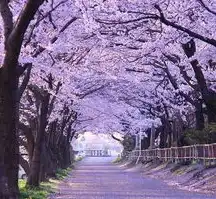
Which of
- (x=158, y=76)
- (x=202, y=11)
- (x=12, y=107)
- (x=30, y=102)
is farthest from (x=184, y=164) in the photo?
(x=12, y=107)

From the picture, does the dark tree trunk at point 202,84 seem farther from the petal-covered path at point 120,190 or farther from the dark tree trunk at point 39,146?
the dark tree trunk at point 39,146

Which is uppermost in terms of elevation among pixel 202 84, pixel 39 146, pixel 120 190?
pixel 202 84

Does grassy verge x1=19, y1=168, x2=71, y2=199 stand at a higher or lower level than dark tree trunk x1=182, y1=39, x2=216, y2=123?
lower

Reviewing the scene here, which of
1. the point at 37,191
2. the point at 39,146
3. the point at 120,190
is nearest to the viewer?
the point at 37,191

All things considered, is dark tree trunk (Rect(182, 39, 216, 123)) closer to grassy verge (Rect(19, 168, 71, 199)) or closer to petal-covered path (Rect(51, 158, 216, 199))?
petal-covered path (Rect(51, 158, 216, 199))

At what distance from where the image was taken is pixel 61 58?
781 inches

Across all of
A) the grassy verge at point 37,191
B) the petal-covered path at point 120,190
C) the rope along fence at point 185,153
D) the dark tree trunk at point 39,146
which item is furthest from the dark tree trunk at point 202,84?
the grassy verge at point 37,191

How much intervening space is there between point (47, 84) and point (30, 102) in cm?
642

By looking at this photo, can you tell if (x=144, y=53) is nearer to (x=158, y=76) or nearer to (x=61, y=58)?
(x=61, y=58)

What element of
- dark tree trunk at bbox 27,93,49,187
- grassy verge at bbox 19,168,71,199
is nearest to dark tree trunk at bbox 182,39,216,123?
dark tree trunk at bbox 27,93,49,187

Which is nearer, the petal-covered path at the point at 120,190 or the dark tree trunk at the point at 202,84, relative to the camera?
the petal-covered path at the point at 120,190

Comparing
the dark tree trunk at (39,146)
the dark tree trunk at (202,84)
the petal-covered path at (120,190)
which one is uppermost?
the dark tree trunk at (202,84)

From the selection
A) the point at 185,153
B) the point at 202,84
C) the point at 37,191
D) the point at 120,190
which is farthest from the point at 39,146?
the point at 185,153

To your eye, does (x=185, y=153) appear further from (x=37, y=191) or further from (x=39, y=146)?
(x=37, y=191)
